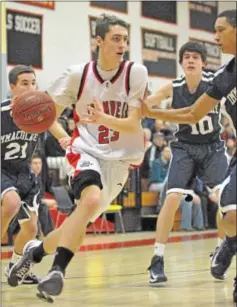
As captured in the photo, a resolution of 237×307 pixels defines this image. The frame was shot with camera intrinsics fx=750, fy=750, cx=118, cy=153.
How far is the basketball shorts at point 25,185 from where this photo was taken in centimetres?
642

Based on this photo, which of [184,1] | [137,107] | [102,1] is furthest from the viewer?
[184,1]

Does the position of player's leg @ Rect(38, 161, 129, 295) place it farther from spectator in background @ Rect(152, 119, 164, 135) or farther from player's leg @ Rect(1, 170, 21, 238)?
spectator in background @ Rect(152, 119, 164, 135)

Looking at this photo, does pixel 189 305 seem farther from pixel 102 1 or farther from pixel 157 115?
pixel 102 1

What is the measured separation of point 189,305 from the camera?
4930 mm

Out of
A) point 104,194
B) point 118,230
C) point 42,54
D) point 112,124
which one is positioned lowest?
point 118,230

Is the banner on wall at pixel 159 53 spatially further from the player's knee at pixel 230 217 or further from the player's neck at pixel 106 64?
the player's knee at pixel 230 217

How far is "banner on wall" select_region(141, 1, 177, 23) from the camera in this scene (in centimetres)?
1775

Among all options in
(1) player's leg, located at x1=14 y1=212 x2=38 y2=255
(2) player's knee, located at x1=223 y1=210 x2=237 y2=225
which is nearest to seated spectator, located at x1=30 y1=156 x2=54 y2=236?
(1) player's leg, located at x1=14 y1=212 x2=38 y2=255

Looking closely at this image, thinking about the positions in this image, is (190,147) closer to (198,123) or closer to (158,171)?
(198,123)

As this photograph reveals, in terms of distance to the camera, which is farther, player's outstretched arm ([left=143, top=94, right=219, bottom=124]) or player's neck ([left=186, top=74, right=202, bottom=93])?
player's neck ([left=186, top=74, right=202, bottom=93])

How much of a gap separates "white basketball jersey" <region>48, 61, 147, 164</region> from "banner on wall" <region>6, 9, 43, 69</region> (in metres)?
9.10

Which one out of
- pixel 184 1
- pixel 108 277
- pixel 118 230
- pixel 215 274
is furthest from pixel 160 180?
pixel 215 274

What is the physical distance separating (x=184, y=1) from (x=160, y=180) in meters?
5.97

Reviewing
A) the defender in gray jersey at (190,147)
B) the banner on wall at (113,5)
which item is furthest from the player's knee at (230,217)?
the banner on wall at (113,5)
